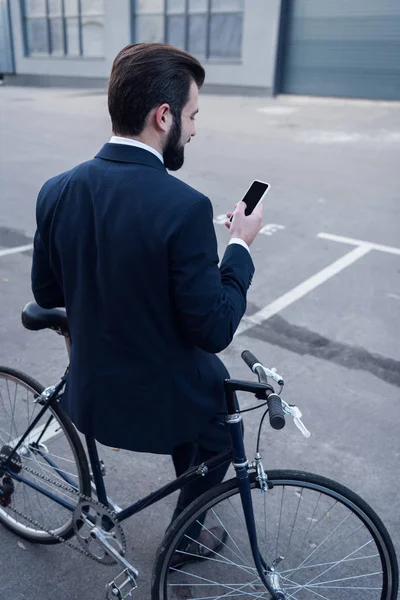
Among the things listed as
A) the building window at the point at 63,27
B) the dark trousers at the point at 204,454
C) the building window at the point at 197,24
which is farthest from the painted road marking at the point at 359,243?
the building window at the point at 63,27

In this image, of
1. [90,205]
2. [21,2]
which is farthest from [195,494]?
[21,2]

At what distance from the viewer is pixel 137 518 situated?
9.38 feet

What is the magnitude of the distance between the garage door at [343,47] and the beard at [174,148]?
61.2 feet

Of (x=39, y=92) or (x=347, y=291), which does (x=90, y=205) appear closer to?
(x=347, y=291)

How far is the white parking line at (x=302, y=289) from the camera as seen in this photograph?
192 inches

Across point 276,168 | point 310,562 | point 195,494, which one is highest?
point 195,494

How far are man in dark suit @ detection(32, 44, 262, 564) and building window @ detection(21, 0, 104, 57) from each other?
2500 centimetres

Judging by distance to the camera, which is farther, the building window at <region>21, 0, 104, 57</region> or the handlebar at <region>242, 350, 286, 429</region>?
the building window at <region>21, 0, 104, 57</region>

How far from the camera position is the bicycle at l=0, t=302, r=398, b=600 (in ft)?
6.33

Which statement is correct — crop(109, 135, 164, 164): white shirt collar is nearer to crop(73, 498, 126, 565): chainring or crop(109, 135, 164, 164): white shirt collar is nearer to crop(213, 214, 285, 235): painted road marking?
crop(73, 498, 126, 565): chainring

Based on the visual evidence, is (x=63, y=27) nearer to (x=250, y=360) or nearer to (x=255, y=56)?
(x=255, y=56)

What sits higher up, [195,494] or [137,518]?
[195,494]

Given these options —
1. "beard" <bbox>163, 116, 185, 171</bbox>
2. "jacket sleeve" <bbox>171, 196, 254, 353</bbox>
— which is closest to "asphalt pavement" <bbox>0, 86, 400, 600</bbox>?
"jacket sleeve" <bbox>171, 196, 254, 353</bbox>

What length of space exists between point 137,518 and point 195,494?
27.1 inches
